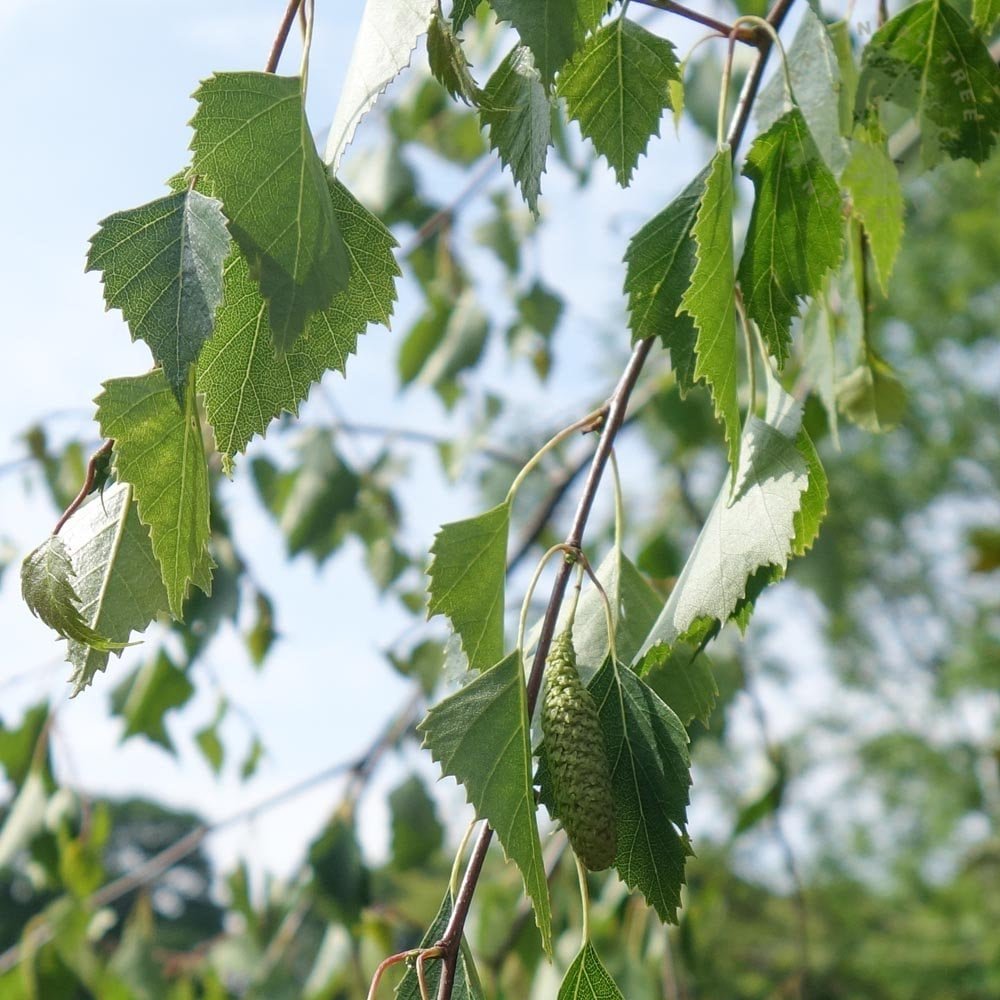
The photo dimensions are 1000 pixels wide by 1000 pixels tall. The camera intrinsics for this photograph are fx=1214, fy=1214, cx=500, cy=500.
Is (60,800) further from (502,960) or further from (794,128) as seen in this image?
(794,128)

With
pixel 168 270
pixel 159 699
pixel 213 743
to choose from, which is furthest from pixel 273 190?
pixel 213 743

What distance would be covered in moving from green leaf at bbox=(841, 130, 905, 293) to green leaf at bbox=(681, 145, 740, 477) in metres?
0.09

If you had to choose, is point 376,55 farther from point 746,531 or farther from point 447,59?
Answer: point 746,531

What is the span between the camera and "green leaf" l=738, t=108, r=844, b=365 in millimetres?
436

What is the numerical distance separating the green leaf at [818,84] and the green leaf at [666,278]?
0.16 feet

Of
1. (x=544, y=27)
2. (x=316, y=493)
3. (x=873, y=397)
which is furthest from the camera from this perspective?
(x=316, y=493)

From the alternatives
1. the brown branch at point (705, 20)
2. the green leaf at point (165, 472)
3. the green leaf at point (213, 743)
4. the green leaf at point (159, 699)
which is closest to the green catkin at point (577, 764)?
the green leaf at point (165, 472)

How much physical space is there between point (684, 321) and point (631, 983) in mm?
1127

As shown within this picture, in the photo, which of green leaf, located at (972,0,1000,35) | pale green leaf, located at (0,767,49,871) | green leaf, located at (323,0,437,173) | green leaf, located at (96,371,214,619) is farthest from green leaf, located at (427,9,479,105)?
pale green leaf, located at (0,767,49,871)

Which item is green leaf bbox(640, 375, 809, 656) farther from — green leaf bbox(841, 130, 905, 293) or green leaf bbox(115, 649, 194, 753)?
green leaf bbox(115, 649, 194, 753)

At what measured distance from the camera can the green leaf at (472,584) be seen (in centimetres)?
43

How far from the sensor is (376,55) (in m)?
0.37

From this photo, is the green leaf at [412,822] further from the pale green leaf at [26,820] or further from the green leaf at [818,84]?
the green leaf at [818,84]

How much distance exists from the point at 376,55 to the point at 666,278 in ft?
0.49
